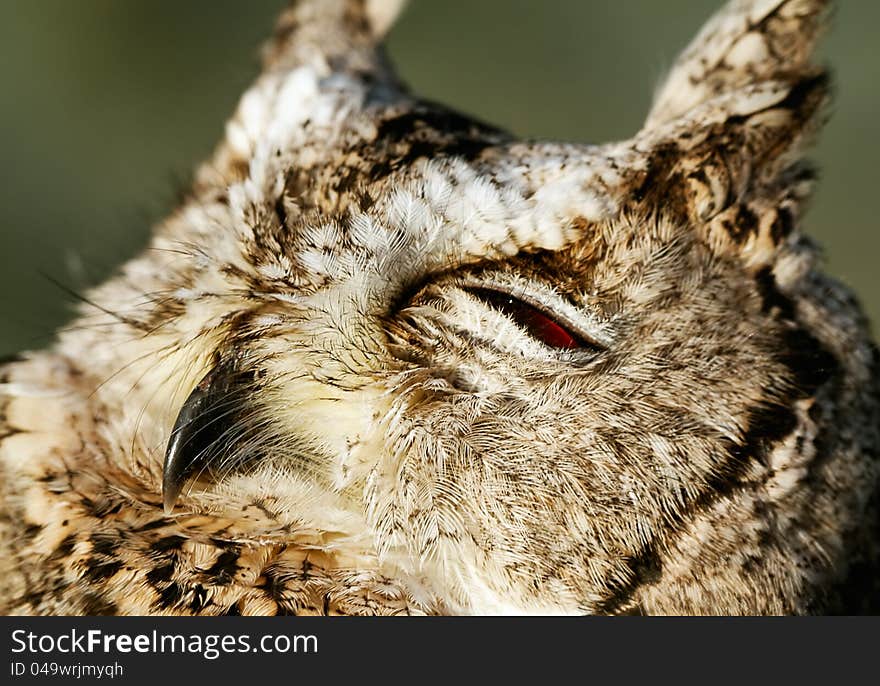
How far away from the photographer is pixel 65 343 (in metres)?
1.53

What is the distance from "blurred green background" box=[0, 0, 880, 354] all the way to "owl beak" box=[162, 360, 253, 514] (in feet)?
14.1

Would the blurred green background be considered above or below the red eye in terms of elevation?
above

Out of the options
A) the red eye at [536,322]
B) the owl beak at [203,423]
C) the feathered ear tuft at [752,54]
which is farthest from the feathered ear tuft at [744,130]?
the owl beak at [203,423]

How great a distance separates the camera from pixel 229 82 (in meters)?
5.31

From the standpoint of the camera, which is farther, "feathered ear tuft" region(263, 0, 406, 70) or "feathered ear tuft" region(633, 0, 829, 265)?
"feathered ear tuft" region(263, 0, 406, 70)

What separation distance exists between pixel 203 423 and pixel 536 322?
0.48 meters

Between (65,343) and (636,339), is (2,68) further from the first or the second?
(636,339)

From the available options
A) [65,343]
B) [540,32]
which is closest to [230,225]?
[65,343]

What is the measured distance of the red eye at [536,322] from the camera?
4.03ft

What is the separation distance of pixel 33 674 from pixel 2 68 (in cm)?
588

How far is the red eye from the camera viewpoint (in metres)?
1.23

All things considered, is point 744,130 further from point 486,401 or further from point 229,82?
point 229,82

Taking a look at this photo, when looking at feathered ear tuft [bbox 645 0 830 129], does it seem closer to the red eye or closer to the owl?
the owl

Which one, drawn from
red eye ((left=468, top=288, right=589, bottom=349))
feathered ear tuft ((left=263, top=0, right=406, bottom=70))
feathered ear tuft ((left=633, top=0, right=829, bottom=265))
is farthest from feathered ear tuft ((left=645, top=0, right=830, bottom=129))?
feathered ear tuft ((left=263, top=0, right=406, bottom=70))
